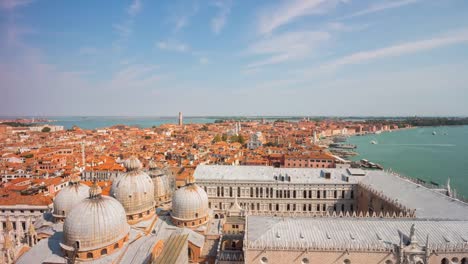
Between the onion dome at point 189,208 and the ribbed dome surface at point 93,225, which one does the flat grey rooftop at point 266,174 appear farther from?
the ribbed dome surface at point 93,225

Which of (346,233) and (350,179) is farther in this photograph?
(350,179)

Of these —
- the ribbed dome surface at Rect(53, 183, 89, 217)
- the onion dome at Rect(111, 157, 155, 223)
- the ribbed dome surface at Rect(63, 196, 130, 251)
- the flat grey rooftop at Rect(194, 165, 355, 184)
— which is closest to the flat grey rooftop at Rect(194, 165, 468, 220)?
the flat grey rooftop at Rect(194, 165, 355, 184)

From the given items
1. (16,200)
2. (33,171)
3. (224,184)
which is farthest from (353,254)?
(33,171)

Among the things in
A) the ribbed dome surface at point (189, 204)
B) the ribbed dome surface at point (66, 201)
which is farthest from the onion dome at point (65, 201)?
the ribbed dome surface at point (189, 204)

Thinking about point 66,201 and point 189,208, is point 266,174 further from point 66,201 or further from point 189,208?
point 66,201

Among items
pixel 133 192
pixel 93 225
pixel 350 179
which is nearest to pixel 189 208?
pixel 133 192
